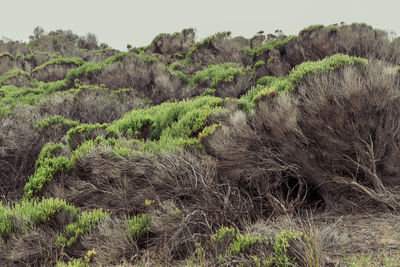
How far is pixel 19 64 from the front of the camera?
1661 cm

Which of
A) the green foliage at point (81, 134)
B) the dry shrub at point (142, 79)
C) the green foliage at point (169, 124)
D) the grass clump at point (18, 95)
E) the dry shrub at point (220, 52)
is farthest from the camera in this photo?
the dry shrub at point (220, 52)

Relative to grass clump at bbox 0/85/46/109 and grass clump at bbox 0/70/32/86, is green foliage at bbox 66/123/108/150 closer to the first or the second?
grass clump at bbox 0/85/46/109

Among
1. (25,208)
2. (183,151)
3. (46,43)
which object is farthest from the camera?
(46,43)

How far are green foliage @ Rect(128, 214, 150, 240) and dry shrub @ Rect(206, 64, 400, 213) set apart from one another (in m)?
1.57

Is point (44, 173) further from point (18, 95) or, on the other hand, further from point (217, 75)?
point (18, 95)

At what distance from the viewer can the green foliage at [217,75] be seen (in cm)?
1114

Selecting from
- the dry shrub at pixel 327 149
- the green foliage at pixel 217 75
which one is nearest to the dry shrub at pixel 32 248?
the dry shrub at pixel 327 149

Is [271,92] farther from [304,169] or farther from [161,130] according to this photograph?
[161,130]

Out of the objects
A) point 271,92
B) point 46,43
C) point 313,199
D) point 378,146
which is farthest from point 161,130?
point 46,43

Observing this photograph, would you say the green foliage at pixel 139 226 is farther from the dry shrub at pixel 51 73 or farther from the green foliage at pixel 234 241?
the dry shrub at pixel 51 73

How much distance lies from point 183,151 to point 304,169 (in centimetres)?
225

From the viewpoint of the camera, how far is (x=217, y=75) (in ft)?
37.9

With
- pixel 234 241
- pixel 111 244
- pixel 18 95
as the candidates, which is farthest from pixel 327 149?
pixel 18 95

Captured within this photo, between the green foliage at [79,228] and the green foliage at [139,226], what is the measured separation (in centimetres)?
54
